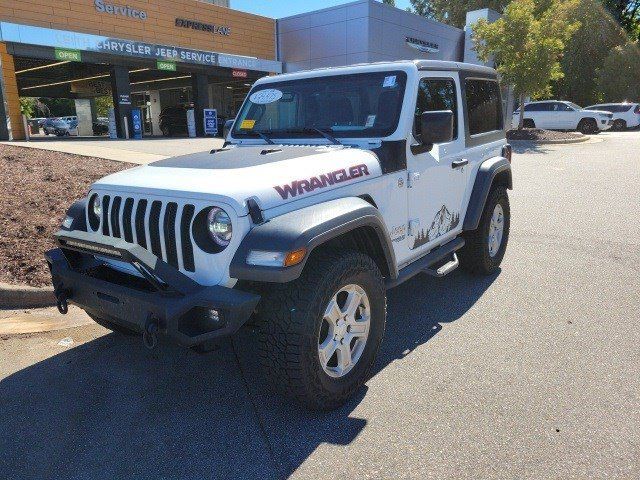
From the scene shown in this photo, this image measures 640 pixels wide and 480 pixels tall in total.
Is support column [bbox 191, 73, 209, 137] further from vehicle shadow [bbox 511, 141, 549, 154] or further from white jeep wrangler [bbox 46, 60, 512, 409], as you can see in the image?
white jeep wrangler [bbox 46, 60, 512, 409]

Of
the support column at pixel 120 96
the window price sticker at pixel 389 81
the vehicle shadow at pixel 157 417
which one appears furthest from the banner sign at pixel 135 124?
the window price sticker at pixel 389 81

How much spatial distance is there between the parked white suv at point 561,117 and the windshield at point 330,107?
24.3 meters

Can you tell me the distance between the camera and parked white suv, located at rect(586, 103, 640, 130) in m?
29.2

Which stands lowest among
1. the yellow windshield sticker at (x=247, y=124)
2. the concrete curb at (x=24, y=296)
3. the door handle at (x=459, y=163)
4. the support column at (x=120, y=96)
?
the concrete curb at (x=24, y=296)

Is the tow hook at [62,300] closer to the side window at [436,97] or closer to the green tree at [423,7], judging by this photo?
the side window at [436,97]

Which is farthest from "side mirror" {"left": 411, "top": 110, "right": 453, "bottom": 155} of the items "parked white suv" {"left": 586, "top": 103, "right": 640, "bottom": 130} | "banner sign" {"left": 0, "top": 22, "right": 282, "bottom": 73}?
"parked white suv" {"left": 586, "top": 103, "right": 640, "bottom": 130}

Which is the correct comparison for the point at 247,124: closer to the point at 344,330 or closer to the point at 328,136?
the point at 328,136

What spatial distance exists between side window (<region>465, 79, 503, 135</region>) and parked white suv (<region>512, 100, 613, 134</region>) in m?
22.4

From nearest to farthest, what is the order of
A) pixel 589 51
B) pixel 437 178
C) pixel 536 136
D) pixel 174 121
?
pixel 437 178 → pixel 536 136 → pixel 174 121 → pixel 589 51

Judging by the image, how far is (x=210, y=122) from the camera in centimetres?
2675

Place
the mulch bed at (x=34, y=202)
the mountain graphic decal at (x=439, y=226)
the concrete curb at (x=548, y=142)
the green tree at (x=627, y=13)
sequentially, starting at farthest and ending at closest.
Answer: the green tree at (x=627, y=13) → the concrete curb at (x=548, y=142) → the mulch bed at (x=34, y=202) → the mountain graphic decal at (x=439, y=226)

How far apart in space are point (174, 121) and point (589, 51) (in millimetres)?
33823

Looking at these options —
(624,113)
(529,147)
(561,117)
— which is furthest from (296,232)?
(624,113)

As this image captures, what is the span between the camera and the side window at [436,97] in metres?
3.71
